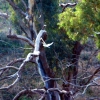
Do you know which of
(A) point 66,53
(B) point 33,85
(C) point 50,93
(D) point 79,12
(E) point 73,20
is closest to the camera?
(D) point 79,12

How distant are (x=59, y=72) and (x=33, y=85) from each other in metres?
2.64

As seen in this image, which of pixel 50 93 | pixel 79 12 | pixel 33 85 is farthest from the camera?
pixel 33 85

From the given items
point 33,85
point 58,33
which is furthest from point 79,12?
point 33,85

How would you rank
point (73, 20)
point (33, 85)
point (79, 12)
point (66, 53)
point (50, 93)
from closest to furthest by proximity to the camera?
point (79, 12) < point (73, 20) < point (50, 93) < point (66, 53) < point (33, 85)

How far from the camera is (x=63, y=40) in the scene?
6.51 m

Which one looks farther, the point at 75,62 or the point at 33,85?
the point at 33,85

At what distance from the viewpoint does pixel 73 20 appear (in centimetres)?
440

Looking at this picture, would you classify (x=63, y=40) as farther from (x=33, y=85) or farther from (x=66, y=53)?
(x=33, y=85)

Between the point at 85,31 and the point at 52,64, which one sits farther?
the point at 52,64

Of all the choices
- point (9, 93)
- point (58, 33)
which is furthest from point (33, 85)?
point (58, 33)

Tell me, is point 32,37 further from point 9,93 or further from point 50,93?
point 9,93

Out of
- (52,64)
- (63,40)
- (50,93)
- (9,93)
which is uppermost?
(63,40)

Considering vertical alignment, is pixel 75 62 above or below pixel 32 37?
below

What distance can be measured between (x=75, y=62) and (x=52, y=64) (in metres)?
0.48
